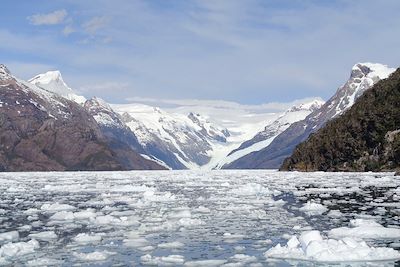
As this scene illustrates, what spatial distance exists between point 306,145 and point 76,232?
5401 inches

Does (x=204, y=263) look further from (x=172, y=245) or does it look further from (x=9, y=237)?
(x=9, y=237)

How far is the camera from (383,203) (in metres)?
Result: 32.4

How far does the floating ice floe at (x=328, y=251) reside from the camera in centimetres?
1608

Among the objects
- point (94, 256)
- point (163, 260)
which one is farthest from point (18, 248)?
point (163, 260)

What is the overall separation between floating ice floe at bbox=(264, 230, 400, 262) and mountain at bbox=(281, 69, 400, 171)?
289 ft

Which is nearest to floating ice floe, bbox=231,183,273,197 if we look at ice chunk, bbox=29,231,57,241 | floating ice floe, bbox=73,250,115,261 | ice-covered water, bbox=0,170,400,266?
ice-covered water, bbox=0,170,400,266

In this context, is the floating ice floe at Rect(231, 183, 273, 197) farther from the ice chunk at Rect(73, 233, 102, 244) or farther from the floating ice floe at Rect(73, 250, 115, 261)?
the floating ice floe at Rect(73, 250, 115, 261)

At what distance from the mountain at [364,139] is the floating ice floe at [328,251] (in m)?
88.2

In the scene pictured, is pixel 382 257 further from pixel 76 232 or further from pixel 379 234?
pixel 76 232

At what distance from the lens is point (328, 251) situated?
642 inches

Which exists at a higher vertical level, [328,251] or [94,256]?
[328,251]

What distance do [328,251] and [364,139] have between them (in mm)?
110927

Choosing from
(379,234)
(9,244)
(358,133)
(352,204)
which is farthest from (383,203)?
(358,133)

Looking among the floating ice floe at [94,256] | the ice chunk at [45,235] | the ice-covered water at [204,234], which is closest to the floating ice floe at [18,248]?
the ice-covered water at [204,234]
